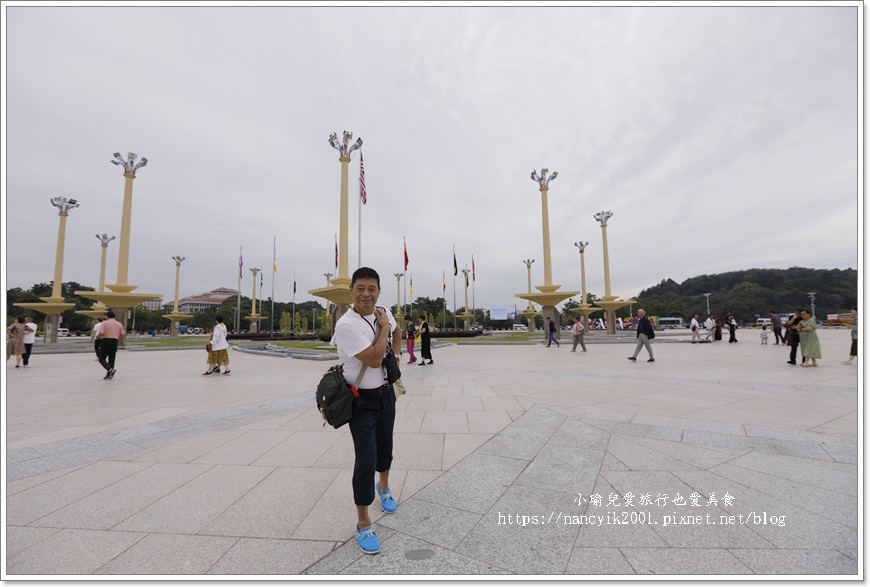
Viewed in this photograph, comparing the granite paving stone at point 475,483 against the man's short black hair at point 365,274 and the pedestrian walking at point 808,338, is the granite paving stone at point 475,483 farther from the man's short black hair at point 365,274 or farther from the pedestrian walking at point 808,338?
the pedestrian walking at point 808,338

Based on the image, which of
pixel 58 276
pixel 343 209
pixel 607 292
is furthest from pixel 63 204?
pixel 607 292

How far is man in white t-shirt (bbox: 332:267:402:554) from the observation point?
241 cm

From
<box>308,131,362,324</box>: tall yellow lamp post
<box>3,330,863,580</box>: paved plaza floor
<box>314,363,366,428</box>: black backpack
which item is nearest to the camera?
<box>3,330,863,580</box>: paved plaza floor

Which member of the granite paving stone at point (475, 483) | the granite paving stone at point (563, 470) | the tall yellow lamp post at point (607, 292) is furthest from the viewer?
the tall yellow lamp post at point (607, 292)

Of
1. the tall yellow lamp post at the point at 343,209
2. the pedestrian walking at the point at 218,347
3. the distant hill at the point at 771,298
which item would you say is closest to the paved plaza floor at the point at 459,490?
the pedestrian walking at the point at 218,347

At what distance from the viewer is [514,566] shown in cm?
218

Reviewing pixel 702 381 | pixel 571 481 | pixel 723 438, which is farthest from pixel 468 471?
pixel 702 381

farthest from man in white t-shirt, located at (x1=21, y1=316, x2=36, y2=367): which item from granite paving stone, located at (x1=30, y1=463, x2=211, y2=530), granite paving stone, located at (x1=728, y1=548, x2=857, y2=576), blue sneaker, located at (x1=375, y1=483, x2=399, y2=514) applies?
granite paving stone, located at (x1=728, y1=548, x2=857, y2=576)

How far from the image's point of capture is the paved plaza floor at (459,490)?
225cm

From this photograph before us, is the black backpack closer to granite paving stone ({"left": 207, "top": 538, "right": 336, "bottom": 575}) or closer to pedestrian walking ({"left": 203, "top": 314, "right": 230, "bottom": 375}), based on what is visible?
granite paving stone ({"left": 207, "top": 538, "right": 336, "bottom": 575})

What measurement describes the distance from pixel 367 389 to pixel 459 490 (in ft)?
4.47

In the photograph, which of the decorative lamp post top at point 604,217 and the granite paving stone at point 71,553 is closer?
the granite paving stone at point 71,553

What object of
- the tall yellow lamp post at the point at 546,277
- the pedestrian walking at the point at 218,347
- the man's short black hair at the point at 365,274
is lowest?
the pedestrian walking at the point at 218,347
